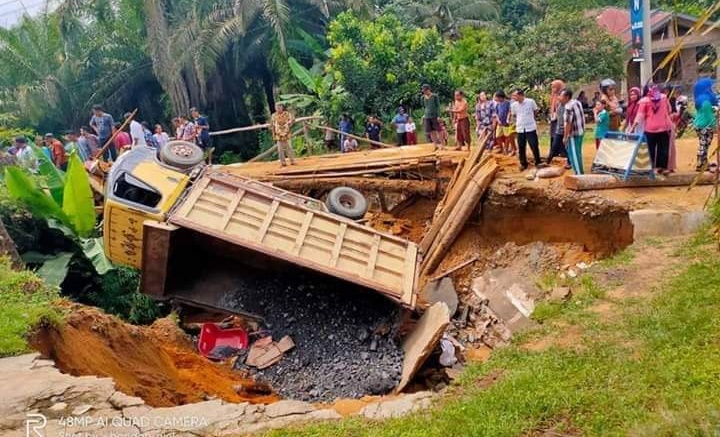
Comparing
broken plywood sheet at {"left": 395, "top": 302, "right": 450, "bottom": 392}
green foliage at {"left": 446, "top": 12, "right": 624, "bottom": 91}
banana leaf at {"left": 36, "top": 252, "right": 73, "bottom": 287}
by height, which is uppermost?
green foliage at {"left": 446, "top": 12, "right": 624, "bottom": 91}

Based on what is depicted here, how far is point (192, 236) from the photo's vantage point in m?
9.49

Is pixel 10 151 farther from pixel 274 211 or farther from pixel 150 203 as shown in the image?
pixel 274 211

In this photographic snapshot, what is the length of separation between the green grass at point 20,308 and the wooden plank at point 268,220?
2508mm

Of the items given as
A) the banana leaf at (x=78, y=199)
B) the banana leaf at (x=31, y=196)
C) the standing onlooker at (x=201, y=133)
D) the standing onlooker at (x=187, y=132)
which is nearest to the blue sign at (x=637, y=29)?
the standing onlooker at (x=201, y=133)

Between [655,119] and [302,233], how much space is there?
16.8 ft

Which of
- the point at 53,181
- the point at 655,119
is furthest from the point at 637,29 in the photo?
the point at 53,181

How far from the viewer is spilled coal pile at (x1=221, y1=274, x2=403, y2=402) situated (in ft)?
25.2

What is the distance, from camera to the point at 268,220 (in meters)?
8.59

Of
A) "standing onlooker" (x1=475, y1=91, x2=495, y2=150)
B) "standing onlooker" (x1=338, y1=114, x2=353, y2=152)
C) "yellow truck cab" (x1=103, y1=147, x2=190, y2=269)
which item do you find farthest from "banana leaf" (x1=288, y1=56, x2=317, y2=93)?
"yellow truck cab" (x1=103, y1=147, x2=190, y2=269)

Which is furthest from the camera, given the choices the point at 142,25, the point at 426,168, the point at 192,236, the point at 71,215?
the point at 142,25

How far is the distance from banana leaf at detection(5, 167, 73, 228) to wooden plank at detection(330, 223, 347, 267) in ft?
16.4

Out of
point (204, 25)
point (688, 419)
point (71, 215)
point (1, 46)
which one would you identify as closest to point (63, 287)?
point (71, 215)

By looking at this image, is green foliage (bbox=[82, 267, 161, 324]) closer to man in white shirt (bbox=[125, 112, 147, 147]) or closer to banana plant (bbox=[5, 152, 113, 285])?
banana plant (bbox=[5, 152, 113, 285])

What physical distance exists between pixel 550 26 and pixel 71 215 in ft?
47.8
